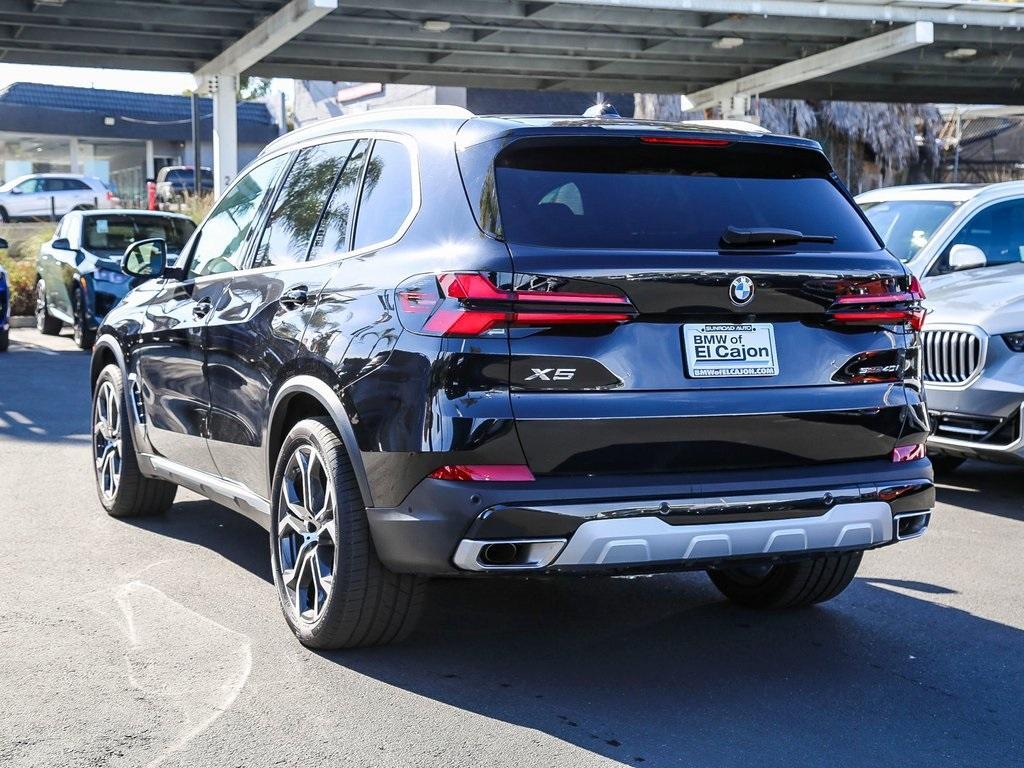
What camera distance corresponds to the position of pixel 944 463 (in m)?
9.20

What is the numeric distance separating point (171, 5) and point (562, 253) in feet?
58.6

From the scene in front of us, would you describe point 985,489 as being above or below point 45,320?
below

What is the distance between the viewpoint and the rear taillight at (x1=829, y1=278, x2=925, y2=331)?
15.3ft

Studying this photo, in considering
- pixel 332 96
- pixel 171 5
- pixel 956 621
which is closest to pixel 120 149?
pixel 332 96

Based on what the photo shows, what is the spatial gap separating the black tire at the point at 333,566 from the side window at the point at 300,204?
0.86 meters

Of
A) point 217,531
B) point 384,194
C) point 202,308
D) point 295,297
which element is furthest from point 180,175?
point 384,194

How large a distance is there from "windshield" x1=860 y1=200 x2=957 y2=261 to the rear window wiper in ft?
16.8

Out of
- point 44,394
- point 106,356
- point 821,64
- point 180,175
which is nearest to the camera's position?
point 106,356

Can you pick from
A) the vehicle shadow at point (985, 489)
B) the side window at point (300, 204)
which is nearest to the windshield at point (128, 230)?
the vehicle shadow at point (985, 489)

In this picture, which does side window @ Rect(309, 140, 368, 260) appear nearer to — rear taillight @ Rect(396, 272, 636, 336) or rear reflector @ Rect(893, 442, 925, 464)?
rear taillight @ Rect(396, 272, 636, 336)

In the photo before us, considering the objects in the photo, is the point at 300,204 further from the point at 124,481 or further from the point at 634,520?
the point at 124,481

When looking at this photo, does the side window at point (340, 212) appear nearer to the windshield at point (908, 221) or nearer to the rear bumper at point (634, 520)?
the rear bumper at point (634, 520)

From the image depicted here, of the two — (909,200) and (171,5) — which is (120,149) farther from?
(909,200)

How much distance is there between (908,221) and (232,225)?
552 cm
